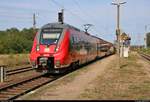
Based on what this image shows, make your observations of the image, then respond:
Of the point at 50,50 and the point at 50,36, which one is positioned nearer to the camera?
the point at 50,50

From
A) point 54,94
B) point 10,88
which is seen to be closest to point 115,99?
point 54,94

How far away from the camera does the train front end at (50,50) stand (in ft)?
69.5

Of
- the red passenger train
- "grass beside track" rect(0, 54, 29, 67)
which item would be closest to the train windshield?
the red passenger train

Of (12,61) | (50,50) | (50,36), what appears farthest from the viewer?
(12,61)

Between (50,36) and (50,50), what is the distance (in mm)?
1051

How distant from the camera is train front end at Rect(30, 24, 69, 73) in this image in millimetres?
21188

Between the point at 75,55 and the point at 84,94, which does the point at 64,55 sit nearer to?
the point at 75,55

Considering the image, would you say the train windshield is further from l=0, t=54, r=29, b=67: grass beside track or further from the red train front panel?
l=0, t=54, r=29, b=67: grass beside track

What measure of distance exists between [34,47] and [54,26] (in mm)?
1873

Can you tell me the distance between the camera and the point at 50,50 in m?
21.4

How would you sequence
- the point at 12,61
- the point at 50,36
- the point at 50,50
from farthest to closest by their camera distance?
the point at 12,61, the point at 50,36, the point at 50,50

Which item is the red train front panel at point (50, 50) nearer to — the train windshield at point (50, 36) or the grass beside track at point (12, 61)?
the train windshield at point (50, 36)

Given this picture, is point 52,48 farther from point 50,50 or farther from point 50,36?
point 50,36

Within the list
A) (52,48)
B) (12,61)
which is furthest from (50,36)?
(12,61)
